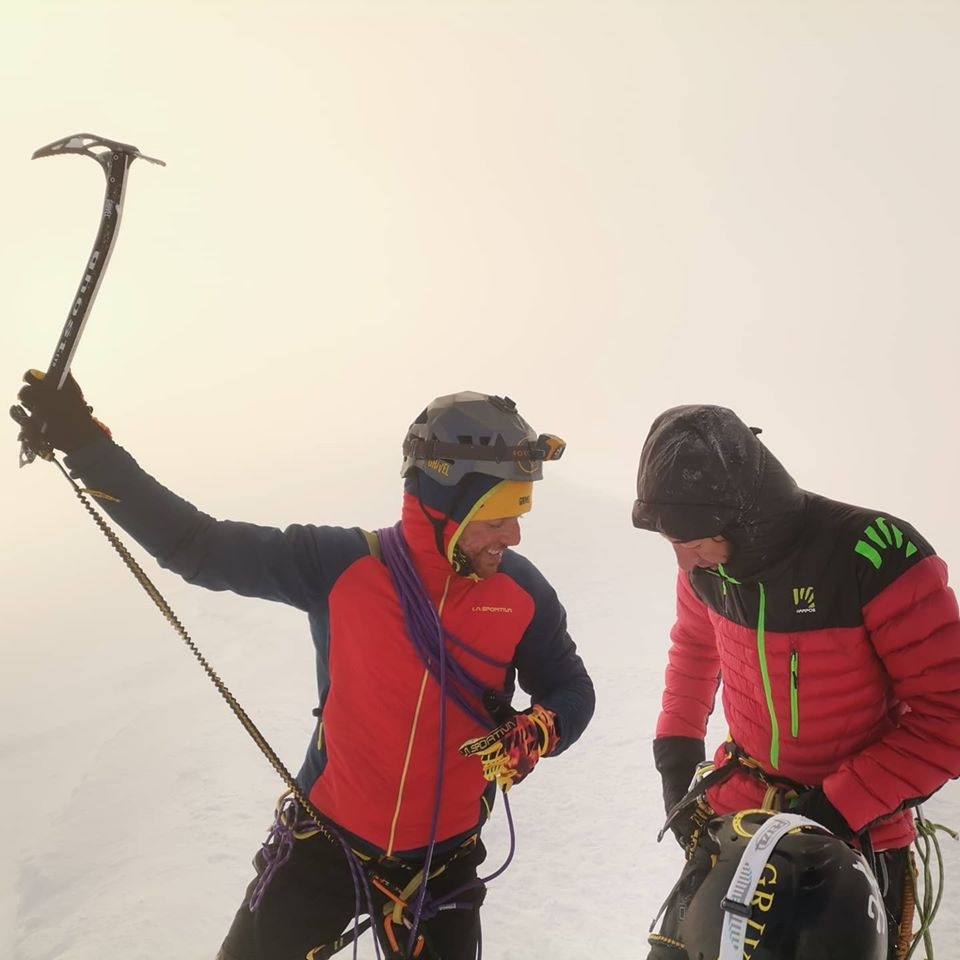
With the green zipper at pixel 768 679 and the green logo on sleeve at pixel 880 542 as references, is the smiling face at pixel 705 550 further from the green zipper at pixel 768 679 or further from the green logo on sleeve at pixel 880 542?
the green logo on sleeve at pixel 880 542

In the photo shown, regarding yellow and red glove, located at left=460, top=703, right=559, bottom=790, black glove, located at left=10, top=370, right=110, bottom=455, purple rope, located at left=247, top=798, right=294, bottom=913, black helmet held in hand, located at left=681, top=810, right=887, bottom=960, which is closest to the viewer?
black helmet held in hand, located at left=681, top=810, right=887, bottom=960

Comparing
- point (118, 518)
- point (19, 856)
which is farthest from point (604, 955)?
point (19, 856)

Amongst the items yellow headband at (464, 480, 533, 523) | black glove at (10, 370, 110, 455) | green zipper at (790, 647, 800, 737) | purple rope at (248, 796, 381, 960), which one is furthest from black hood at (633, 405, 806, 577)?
black glove at (10, 370, 110, 455)

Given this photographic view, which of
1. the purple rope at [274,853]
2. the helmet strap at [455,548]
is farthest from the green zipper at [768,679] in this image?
the purple rope at [274,853]

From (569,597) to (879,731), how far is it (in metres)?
12.2

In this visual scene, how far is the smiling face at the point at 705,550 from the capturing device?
2.69 m

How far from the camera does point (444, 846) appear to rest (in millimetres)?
3342

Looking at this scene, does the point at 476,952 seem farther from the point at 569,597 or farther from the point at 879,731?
the point at 569,597

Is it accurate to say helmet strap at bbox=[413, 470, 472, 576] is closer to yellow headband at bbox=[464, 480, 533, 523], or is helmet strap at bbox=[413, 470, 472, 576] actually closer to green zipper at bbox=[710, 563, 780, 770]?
yellow headband at bbox=[464, 480, 533, 523]

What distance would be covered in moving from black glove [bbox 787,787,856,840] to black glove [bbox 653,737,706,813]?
2.24 feet

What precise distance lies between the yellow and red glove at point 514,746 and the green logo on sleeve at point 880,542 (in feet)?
4.53

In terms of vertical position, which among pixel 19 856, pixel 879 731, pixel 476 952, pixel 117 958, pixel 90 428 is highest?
pixel 90 428

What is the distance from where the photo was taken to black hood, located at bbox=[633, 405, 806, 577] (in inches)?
102

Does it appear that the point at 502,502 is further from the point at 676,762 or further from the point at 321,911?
the point at 321,911
